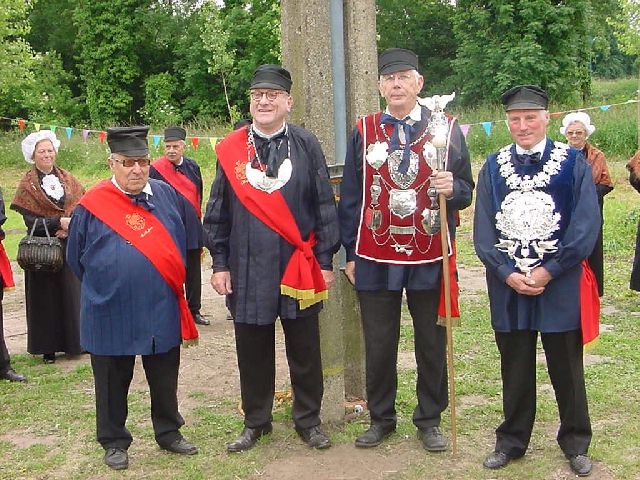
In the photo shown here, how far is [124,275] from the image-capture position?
4.67 meters

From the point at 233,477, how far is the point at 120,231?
58.5 inches

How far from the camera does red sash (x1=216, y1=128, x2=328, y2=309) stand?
15.4 feet

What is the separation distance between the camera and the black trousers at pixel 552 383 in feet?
14.8

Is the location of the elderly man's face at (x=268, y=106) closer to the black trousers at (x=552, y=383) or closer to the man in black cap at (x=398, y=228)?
the man in black cap at (x=398, y=228)

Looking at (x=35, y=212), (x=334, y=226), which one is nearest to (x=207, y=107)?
(x=35, y=212)

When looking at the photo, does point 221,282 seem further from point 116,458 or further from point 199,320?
point 199,320

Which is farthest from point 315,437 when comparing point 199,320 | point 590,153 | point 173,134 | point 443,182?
point 590,153

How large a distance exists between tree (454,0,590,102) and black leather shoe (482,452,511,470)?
25.2m

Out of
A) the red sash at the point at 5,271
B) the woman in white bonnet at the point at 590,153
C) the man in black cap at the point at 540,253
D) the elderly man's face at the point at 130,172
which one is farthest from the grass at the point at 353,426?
the elderly man's face at the point at 130,172

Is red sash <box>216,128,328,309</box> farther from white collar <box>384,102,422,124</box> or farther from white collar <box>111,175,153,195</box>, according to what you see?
white collar <box>384,102,422,124</box>

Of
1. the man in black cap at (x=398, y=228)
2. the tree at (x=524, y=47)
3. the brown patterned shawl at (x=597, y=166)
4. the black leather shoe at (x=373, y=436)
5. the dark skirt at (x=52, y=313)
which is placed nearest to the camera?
the man in black cap at (x=398, y=228)

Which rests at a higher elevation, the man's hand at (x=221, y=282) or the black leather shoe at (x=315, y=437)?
the man's hand at (x=221, y=282)

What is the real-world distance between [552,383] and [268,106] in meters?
2.17

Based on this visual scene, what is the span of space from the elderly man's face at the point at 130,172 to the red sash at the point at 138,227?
2.5 inches
